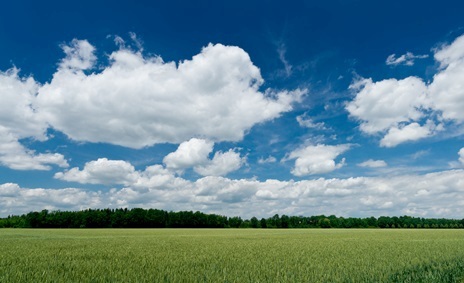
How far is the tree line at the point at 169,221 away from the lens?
125m

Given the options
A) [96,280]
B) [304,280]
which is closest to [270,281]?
[304,280]

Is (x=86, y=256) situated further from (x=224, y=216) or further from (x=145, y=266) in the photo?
(x=224, y=216)

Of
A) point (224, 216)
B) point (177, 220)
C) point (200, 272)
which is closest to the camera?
point (200, 272)

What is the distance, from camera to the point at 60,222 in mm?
123812

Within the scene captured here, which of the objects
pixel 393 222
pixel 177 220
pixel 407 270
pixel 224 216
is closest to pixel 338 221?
pixel 393 222

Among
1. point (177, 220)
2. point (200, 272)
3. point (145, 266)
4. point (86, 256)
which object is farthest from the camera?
point (177, 220)

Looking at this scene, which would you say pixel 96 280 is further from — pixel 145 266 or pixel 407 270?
pixel 407 270

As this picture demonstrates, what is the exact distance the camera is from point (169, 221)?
136m

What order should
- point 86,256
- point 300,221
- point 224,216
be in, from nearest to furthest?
1. point 86,256
2. point 224,216
3. point 300,221

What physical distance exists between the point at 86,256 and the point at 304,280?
39.3 feet

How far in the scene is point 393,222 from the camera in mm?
178625

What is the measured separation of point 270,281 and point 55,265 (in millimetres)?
8840

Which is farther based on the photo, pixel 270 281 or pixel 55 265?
pixel 55 265

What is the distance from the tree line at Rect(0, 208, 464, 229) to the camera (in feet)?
410
